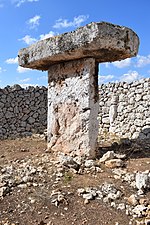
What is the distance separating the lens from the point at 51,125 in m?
6.38

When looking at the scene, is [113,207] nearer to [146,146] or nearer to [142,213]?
[142,213]

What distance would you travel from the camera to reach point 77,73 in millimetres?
5875

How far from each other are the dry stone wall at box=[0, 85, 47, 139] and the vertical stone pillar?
183 inches

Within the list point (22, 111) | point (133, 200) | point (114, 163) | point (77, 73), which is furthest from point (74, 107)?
point (22, 111)

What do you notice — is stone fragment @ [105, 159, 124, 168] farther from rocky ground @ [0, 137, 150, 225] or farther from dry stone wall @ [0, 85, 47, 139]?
dry stone wall @ [0, 85, 47, 139]

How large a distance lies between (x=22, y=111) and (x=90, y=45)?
6.46 metres

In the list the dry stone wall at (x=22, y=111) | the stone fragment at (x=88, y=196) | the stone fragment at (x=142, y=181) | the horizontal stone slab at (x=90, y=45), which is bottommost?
the stone fragment at (x=88, y=196)

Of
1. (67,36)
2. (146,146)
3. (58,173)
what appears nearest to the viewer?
(58,173)

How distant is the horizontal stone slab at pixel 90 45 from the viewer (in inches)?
205

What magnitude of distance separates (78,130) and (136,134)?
13.0 ft

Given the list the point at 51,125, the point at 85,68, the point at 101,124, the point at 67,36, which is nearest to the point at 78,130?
the point at 51,125

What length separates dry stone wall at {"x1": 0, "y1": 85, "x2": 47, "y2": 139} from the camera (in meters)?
11.0

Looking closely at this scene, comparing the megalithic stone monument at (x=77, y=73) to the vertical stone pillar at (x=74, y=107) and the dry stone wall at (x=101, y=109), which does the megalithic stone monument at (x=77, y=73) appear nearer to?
the vertical stone pillar at (x=74, y=107)

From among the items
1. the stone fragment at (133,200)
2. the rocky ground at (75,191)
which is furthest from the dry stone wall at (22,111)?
the stone fragment at (133,200)
